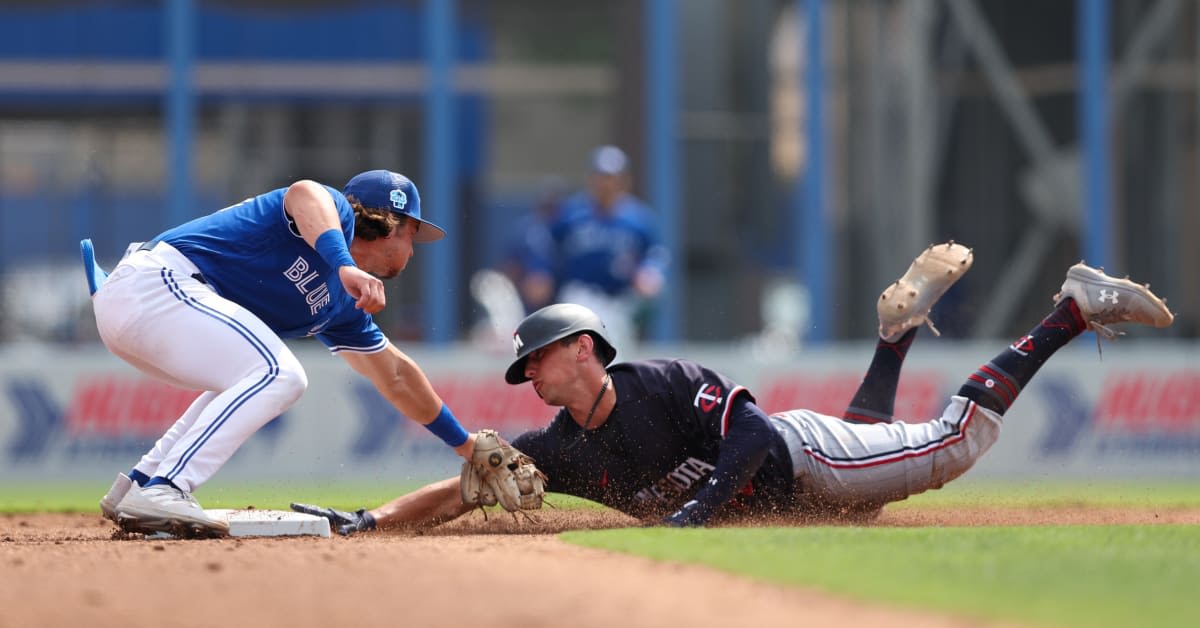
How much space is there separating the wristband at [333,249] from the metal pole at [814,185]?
9.57 m

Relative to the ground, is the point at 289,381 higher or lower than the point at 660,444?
higher

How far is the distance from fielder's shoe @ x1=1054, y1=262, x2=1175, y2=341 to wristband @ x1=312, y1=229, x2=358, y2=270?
294cm

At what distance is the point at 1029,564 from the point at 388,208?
2684 mm

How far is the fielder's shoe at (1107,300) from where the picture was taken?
6.60 m

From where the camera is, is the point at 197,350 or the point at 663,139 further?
the point at 663,139

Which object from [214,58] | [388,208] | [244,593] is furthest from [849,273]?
[244,593]

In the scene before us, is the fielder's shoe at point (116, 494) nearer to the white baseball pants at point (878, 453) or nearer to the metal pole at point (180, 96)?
the white baseball pants at point (878, 453)

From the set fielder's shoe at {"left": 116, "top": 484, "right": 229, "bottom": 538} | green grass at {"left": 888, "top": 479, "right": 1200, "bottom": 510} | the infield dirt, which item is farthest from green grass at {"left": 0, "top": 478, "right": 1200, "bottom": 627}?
green grass at {"left": 888, "top": 479, "right": 1200, "bottom": 510}

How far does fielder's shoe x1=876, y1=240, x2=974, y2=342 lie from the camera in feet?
22.1

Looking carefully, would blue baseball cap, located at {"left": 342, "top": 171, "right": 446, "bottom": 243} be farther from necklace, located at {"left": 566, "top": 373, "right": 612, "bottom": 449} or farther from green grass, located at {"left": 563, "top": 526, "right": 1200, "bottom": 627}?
green grass, located at {"left": 563, "top": 526, "right": 1200, "bottom": 627}

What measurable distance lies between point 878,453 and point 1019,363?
2.27 feet

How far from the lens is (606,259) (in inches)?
495

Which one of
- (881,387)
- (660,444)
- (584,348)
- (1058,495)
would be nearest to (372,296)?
(584,348)

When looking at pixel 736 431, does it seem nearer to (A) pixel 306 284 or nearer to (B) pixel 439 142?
(A) pixel 306 284
